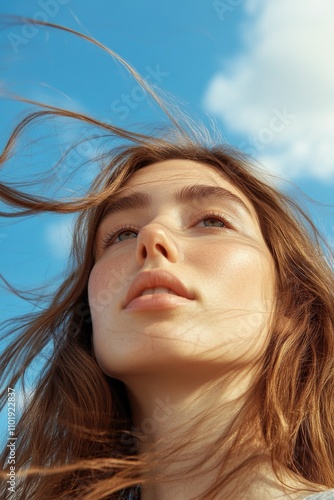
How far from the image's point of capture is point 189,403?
2.54 meters

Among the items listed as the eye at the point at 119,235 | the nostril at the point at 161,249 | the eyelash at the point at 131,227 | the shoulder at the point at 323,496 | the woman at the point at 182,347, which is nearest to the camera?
the shoulder at the point at 323,496

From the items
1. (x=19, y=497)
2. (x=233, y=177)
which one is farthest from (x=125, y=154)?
(x=19, y=497)

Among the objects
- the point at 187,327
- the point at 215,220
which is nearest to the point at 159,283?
the point at 187,327

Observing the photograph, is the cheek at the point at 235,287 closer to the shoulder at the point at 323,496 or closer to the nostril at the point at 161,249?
the nostril at the point at 161,249

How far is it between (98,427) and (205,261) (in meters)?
0.83

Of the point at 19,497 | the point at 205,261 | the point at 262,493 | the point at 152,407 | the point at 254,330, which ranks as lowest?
the point at 19,497

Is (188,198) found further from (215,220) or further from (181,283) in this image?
(181,283)

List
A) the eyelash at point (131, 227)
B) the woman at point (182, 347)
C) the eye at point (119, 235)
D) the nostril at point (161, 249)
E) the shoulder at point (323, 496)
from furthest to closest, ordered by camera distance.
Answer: the eye at point (119, 235) → the eyelash at point (131, 227) → the nostril at point (161, 249) → the woman at point (182, 347) → the shoulder at point (323, 496)

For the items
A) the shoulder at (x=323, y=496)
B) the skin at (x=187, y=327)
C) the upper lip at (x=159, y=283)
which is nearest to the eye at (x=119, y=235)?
the skin at (x=187, y=327)

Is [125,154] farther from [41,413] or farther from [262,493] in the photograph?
[262,493]

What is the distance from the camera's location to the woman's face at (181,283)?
247cm

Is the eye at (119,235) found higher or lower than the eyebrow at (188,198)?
lower

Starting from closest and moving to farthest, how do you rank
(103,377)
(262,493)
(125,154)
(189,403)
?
(262,493) → (189,403) → (103,377) → (125,154)

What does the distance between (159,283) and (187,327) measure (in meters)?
0.19
